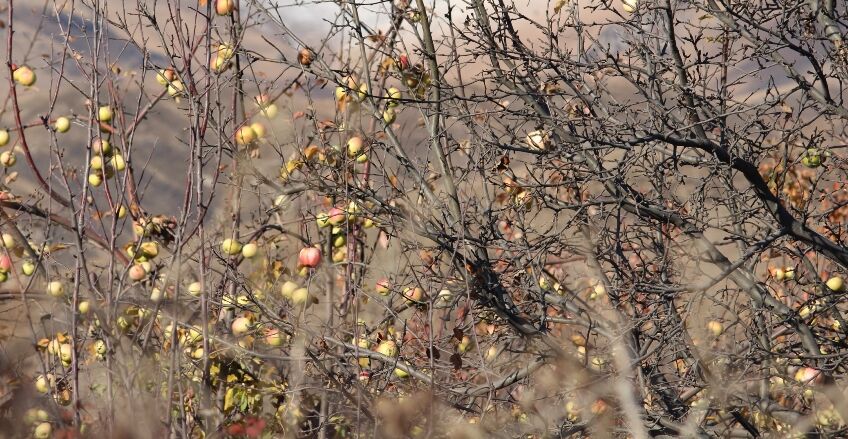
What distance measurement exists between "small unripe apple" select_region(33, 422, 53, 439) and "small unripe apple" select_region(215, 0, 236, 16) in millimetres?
2225

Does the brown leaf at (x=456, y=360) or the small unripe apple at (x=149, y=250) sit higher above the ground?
the small unripe apple at (x=149, y=250)

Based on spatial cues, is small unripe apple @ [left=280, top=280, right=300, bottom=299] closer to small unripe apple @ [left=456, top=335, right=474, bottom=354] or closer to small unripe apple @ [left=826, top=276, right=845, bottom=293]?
small unripe apple @ [left=456, top=335, right=474, bottom=354]

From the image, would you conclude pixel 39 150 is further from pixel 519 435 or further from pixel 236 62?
pixel 519 435

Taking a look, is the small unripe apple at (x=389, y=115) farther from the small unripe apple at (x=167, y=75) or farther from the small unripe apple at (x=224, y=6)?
the small unripe apple at (x=167, y=75)

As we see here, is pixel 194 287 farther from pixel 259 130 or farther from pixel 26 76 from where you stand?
pixel 26 76

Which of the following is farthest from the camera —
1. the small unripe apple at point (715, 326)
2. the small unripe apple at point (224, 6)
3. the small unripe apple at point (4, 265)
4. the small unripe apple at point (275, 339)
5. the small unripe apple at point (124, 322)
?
the small unripe apple at point (715, 326)

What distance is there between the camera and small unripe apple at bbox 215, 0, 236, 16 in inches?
180

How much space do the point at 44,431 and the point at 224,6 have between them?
7.55 feet

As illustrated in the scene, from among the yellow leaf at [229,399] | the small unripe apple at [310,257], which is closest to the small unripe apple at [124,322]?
the yellow leaf at [229,399]

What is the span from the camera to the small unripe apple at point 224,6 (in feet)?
15.0

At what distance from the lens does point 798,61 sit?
4.28 metres

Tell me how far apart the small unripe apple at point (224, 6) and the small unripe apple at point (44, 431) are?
222cm

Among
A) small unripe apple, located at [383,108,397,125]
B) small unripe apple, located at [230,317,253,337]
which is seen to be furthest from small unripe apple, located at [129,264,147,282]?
small unripe apple, located at [383,108,397,125]

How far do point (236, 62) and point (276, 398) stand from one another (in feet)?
6.29
